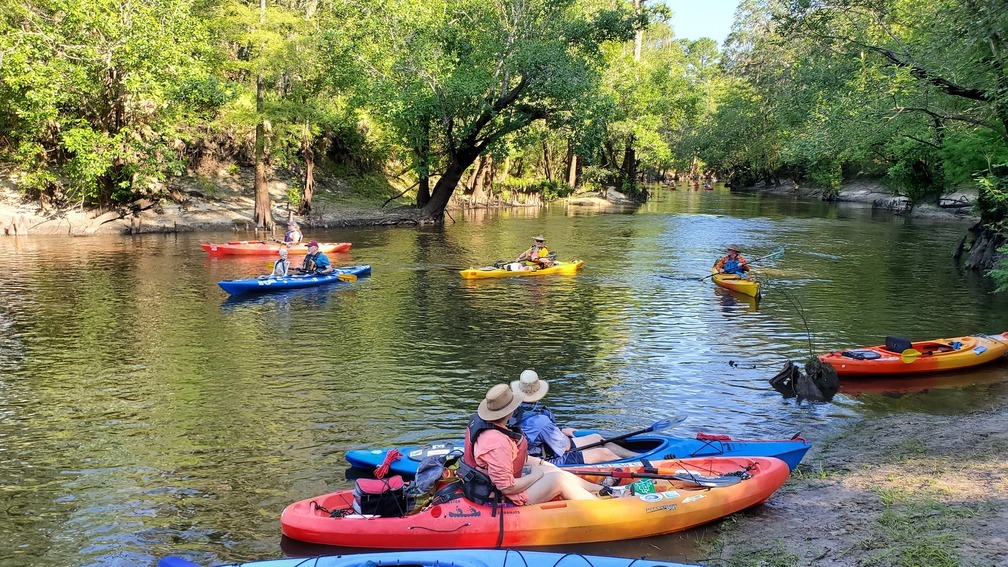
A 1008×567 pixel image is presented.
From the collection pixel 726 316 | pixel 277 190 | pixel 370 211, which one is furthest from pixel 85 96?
pixel 726 316

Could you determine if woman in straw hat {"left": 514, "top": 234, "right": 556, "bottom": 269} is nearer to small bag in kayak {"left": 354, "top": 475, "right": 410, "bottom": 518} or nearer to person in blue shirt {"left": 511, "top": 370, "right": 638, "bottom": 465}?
person in blue shirt {"left": 511, "top": 370, "right": 638, "bottom": 465}

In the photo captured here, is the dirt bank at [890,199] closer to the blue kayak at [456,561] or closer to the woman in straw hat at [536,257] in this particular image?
the woman in straw hat at [536,257]

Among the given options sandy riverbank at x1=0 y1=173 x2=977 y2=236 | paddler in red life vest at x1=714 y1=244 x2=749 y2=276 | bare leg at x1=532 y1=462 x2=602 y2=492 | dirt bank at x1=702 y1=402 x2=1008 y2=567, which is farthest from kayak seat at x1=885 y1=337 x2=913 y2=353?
sandy riverbank at x1=0 y1=173 x2=977 y2=236

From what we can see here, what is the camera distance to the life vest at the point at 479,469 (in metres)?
6.46

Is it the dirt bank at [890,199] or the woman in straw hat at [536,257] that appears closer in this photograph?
the woman in straw hat at [536,257]

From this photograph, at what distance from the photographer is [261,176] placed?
97.8 feet

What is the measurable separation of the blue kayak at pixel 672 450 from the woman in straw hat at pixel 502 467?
1.00 meters

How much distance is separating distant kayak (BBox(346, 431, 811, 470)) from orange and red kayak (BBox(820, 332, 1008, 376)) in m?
4.18

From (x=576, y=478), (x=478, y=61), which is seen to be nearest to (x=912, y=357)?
(x=576, y=478)

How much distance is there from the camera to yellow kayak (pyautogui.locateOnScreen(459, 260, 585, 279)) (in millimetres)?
20172

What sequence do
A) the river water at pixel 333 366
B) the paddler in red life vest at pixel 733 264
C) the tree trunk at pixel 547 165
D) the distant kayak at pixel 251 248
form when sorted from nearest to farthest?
the river water at pixel 333 366 < the paddler in red life vest at pixel 733 264 < the distant kayak at pixel 251 248 < the tree trunk at pixel 547 165

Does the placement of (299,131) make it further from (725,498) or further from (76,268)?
(725,498)

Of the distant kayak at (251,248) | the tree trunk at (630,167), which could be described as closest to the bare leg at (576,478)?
the distant kayak at (251,248)

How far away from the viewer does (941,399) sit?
10.8 m
